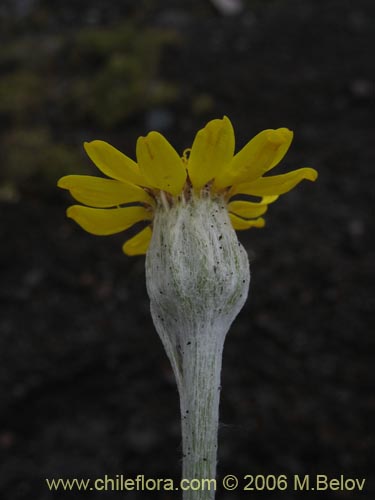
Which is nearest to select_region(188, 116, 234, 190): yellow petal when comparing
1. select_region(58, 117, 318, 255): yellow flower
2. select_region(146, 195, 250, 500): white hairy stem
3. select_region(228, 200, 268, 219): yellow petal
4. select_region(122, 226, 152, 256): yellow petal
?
select_region(58, 117, 318, 255): yellow flower

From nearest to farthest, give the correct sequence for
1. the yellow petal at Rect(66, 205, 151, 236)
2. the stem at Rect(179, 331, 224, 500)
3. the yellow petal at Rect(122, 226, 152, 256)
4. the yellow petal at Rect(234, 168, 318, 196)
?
1. the stem at Rect(179, 331, 224, 500)
2. the yellow petal at Rect(234, 168, 318, 196)
3. the yellow petal at Rect(66, 205, 151, 236)
4. the yellow petal at Rect(122, 226, 152, 256)

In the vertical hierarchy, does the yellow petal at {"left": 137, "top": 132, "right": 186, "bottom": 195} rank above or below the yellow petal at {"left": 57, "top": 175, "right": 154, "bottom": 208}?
below

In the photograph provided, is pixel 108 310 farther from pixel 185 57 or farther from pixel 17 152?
pixel 185 57

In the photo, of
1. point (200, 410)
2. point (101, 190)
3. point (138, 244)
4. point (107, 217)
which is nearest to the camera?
point (200, 410)

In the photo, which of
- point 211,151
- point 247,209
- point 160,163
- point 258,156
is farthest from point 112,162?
point 247,209

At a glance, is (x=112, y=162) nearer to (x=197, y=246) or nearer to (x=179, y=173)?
(x=179, y=173)

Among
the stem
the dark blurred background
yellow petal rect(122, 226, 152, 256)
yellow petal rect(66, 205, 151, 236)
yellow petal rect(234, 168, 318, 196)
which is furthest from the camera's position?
the dark blurred background

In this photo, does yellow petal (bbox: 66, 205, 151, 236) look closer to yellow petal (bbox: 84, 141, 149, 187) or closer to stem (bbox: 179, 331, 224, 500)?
yellow petal (bbox: 84, 141, 149, 187)

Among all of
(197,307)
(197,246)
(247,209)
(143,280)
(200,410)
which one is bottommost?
(200,410)

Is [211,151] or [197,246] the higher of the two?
[211,151]
